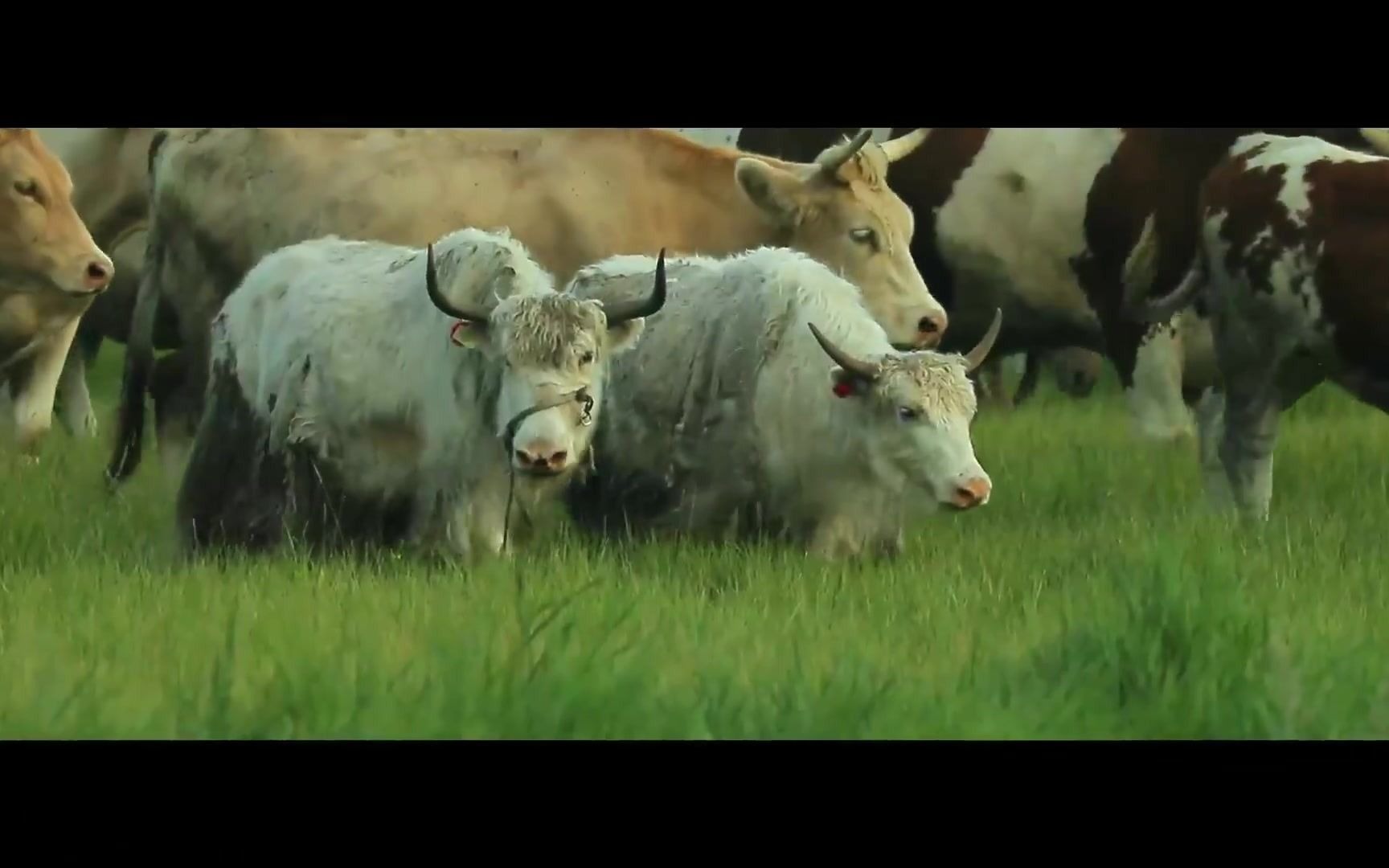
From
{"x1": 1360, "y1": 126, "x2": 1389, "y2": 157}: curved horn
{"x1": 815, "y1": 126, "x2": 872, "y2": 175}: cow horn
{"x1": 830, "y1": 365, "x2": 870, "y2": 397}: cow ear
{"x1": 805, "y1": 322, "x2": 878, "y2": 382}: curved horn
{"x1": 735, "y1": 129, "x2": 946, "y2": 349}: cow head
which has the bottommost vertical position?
{"x1": 830, "y1": 365, "x2": 870, "y2": 397}: cow ear

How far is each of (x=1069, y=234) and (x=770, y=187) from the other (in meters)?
0.92

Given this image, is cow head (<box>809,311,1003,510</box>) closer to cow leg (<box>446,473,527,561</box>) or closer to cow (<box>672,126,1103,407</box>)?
cow (<box>672,126,1103,407</box>)

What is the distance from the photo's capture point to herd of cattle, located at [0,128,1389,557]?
18.4ft

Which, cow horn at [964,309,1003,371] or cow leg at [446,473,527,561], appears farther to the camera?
cow horn at [964,309,1003,371]

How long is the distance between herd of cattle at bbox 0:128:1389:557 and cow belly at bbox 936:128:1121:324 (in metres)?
0.01

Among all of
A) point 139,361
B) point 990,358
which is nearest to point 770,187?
point 990,358

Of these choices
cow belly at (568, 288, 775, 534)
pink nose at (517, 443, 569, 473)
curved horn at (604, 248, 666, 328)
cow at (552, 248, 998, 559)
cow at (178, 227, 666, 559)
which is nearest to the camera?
pink nose at (517, 443, 569, 473)

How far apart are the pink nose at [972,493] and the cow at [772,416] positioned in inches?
0.9

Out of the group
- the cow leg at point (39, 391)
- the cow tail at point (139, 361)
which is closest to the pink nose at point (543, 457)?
the cow tail at point (139, 361)

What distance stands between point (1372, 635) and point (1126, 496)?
0.84m

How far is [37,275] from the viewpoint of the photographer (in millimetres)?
6074

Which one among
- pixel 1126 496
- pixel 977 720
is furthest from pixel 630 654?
pixel 1126 496

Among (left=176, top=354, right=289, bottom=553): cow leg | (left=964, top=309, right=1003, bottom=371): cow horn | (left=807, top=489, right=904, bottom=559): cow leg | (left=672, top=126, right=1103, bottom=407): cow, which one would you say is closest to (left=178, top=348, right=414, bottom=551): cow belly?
(left=176, top=354, right=289, bottom=553): cow leg

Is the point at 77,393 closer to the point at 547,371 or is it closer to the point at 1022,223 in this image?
the point at 547,371
